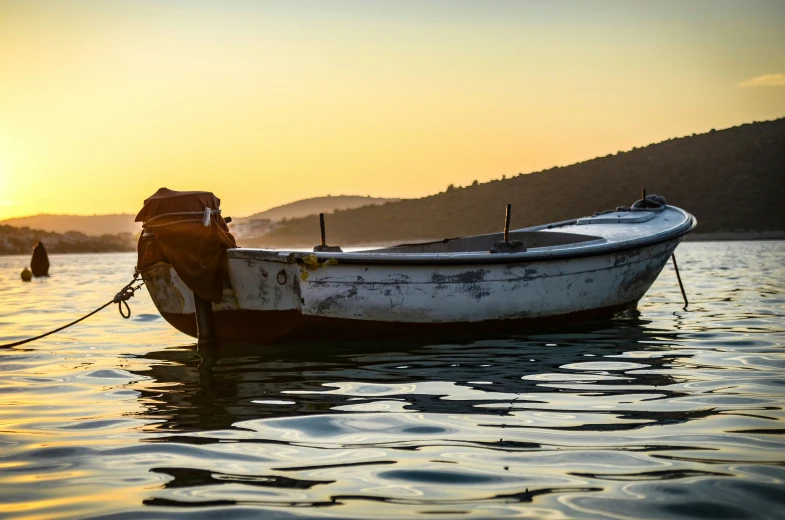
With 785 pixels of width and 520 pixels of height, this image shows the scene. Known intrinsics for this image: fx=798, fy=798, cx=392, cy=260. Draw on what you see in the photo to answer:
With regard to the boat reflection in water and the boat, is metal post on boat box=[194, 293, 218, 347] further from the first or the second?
the boat reflection in water

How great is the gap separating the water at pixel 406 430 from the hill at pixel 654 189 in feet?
227

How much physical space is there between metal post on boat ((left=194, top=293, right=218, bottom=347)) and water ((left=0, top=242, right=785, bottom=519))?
0.63 feet

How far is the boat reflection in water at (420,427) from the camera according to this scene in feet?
11.9

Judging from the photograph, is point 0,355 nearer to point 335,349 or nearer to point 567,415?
point 335,349

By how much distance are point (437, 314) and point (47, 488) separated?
17.6 ft

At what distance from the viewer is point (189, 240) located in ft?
27.1

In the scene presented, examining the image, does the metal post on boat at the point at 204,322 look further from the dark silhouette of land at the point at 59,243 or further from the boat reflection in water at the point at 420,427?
the dark silhouette of land at the point at 59,243

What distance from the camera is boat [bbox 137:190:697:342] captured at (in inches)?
322

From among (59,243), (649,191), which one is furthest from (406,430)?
(59,243)

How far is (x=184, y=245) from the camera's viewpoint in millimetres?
8250

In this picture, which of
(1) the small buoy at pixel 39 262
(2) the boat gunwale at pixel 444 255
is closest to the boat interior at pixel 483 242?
(2) the boat gunwale at pixel 444 255

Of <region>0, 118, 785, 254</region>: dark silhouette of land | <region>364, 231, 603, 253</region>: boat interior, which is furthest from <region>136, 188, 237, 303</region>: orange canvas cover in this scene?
<region>0, 118, 785, 254</region>: dark silhouette of land

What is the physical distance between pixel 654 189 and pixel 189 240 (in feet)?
252

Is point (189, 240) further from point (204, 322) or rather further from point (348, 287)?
point (348, 287)
